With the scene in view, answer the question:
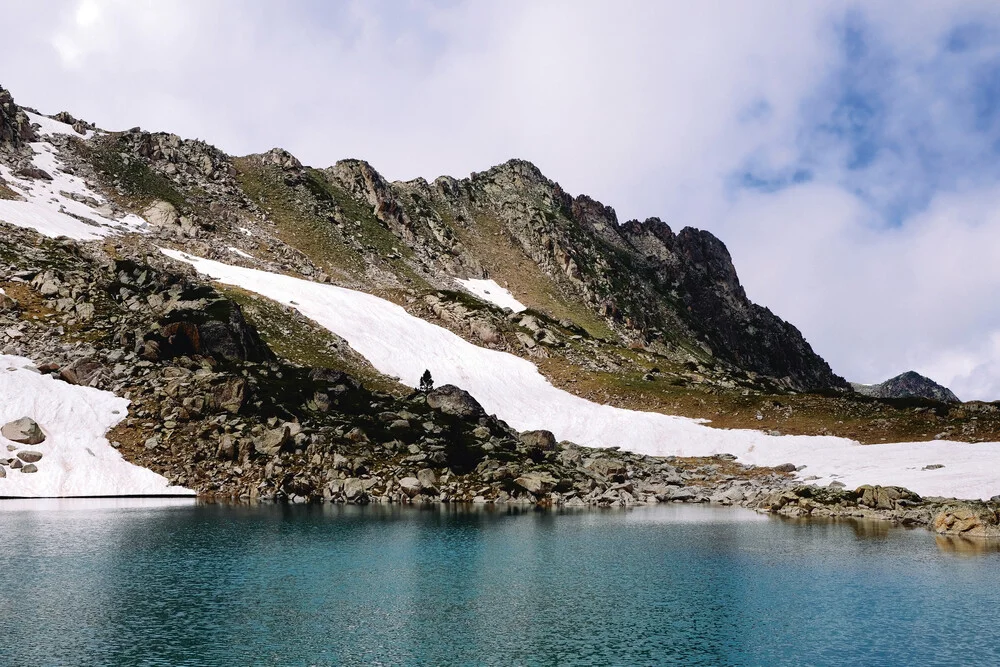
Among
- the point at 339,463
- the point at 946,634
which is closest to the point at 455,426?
the point at 339,463

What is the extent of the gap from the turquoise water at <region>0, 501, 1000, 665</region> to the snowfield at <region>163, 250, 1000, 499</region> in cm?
2117

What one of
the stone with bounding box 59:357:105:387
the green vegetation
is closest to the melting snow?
the green vegetation

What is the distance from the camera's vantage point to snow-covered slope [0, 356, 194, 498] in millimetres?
65562

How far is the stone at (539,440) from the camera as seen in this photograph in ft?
285

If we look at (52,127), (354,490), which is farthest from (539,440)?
(52,127)

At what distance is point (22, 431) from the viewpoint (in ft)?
219

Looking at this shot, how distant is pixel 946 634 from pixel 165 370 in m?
74.2

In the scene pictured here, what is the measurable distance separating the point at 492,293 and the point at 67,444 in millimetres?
114522

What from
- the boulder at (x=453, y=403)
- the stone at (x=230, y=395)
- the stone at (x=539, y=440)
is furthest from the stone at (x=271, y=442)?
the stone at (x=539, y=440)

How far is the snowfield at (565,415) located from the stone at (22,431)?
154 feet

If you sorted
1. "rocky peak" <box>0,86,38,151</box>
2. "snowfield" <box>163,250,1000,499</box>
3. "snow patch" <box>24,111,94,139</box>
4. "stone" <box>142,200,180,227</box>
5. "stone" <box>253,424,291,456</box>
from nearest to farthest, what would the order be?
"stone" <box>253,424,291,456</box> → "snowfield" <box>163,250,1000,499</box> → "stone" <box>142,200,180,227</box> → "rocky peak" <box>0,86,38,151</box> → "snow patch" <box>24,111,94,139</box>

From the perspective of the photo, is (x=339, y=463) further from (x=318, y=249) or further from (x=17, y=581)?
(x=318, y=249)

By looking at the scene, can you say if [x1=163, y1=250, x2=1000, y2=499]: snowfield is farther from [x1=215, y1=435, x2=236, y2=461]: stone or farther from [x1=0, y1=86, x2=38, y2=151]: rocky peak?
[x1=0, y1=86, x2=38, y2=151]: rocky peak

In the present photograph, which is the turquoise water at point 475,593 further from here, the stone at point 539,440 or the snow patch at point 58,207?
the snow patch at point 58,207
